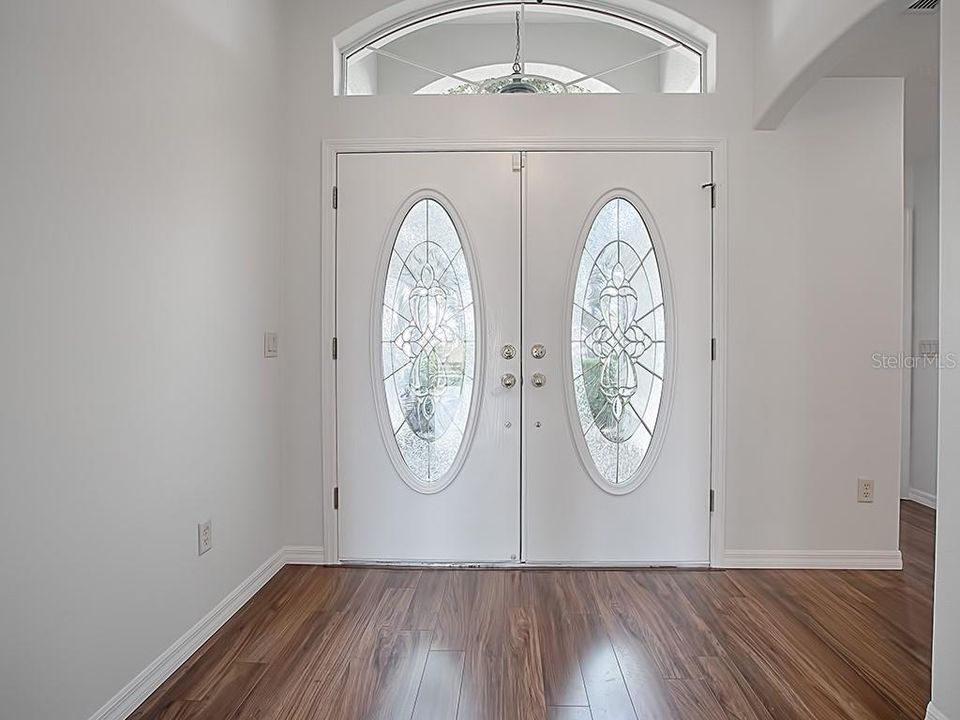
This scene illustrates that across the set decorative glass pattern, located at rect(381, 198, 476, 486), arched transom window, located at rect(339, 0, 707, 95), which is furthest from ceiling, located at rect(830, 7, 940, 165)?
decorative glass pattern, located at rect(381, 198, 476, 486)

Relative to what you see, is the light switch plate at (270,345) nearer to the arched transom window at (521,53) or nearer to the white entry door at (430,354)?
the white entry door at (430,354)

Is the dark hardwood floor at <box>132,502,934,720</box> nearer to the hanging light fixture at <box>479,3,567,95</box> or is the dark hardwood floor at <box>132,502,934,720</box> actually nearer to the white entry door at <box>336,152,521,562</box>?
the white entry door at <box>336,152,521,562</box>

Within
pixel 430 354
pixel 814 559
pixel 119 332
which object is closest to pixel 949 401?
pixel 814 559

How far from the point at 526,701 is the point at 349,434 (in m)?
1.64

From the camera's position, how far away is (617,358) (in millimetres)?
3383

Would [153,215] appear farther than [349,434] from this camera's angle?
No

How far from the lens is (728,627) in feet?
8.69

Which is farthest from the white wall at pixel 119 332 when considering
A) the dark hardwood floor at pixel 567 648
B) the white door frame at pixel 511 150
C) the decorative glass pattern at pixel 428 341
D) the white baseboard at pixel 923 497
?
the white baseboard at pixel 923 497

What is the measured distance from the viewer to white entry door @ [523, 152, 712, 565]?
11.0ft

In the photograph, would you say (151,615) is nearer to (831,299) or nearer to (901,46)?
(831,299)

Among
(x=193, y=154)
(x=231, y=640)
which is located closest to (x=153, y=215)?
(x=193, y=154)

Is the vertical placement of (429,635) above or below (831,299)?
below

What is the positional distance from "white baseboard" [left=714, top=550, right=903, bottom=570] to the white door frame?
10cm

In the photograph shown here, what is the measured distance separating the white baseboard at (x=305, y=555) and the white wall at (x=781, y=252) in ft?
2.07
